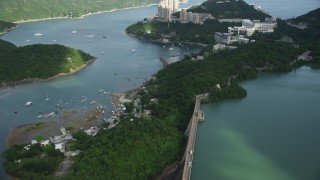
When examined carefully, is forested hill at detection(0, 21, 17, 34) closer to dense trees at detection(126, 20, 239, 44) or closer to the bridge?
dense trees at detection(126, 20, 239, 44)

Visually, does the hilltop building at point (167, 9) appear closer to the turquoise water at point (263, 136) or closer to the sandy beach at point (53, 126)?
the turquoise water at point (263, 136)

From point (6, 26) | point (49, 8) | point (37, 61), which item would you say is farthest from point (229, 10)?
point (49, 8)

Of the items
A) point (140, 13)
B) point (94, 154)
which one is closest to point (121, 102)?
point (94, 154)

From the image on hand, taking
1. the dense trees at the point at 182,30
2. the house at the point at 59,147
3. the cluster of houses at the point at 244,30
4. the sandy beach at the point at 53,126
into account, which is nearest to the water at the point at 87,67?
the sandy beach at the point at 53,126

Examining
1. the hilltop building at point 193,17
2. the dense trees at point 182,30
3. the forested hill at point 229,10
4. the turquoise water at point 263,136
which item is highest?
the forested hill at point 229,10

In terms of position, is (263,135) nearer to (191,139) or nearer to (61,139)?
(191,139)

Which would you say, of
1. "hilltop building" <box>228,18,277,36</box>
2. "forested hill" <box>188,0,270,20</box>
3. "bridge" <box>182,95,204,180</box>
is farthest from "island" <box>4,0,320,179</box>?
"forested hill" <box>188,0,270,20</box>
